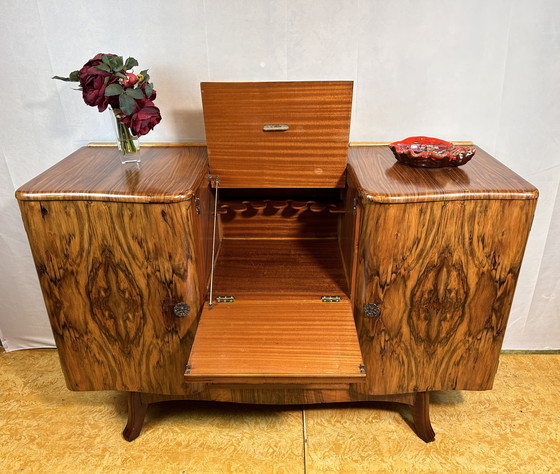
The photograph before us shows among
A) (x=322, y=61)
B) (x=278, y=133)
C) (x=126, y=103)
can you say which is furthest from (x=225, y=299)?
(x=322, y=61)

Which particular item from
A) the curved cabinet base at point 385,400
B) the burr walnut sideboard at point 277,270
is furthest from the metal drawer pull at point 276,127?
the curved cabinet base at point 385,400

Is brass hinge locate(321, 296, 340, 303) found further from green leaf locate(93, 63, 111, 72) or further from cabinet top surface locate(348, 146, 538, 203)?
green leaf locate(93, 63, 111, 72)

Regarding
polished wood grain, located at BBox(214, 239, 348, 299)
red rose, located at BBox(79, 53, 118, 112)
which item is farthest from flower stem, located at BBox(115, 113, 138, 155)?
polished wood grain, located at BBox(214, 239, 348, 299)

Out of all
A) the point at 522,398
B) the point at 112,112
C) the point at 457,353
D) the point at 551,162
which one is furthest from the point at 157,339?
the point at 551,162

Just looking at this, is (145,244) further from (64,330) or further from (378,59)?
(378,59)

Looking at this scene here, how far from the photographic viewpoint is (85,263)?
1.33 meters

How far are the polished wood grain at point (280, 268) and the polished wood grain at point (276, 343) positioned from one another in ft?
0.25

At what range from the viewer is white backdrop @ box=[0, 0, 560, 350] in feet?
5.04

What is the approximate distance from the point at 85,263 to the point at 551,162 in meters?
1.70

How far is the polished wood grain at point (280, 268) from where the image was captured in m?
1.46

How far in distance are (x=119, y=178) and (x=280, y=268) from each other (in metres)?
0.61

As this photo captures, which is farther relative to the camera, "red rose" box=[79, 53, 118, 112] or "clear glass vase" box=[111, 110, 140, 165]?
"clear glass vase" box=[111, 110, 140, 165]

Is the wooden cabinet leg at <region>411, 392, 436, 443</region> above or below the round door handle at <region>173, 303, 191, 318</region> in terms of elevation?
below

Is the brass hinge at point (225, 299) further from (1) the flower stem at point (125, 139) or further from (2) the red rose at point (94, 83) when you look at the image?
(2) the red rose at point (94, 83)
